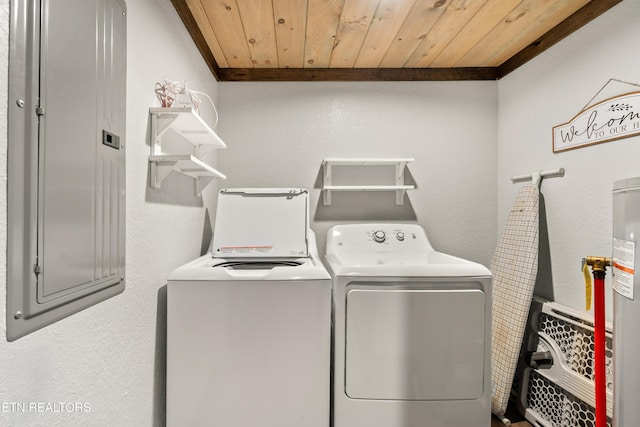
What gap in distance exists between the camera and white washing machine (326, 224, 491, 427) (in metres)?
1.54

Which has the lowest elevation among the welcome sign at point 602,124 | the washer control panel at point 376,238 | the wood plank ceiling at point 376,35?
the washer control panel at point 376,238

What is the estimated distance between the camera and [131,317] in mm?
1224

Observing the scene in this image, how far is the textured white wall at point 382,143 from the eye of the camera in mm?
2443

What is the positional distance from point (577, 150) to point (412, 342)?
1389mm

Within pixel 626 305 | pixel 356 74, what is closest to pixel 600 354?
pixel 626 305

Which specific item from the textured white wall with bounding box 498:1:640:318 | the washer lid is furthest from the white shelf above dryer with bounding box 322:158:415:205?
the textured white wall with bounding box 498:1:640:318

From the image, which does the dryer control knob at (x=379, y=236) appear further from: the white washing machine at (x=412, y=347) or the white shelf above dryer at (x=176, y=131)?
→ the white shelf above dryer at (x=176, y=131)

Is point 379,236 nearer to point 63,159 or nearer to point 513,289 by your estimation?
point 513,289

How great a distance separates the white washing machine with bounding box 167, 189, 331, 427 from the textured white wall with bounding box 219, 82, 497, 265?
3.33ft

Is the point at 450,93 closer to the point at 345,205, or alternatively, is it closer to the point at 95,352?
the point at 345,205

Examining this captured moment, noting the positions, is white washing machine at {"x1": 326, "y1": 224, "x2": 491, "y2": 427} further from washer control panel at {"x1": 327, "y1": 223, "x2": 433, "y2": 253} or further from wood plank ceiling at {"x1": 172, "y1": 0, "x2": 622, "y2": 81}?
wood plank ceiling at {"x1": 172, "y1": 0, "x2": 622, "y2": 81}

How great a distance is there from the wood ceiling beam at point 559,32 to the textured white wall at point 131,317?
2101 mm

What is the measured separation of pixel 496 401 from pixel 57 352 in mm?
2175

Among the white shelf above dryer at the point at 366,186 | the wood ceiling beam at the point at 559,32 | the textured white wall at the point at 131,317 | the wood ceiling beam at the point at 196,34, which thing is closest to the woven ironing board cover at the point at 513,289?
the white shelf above dryer at the point at 366,186
